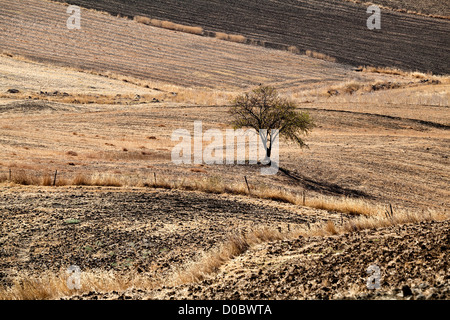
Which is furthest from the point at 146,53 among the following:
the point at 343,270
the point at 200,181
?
the point at 343,270

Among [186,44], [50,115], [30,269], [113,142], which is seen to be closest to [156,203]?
[30,269]

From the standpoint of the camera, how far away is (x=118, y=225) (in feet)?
55.1

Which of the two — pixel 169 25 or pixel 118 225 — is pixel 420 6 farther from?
pixel 118 225

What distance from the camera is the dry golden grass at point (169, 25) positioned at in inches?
3236

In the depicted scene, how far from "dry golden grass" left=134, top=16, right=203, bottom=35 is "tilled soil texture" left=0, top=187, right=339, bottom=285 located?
6381 cm

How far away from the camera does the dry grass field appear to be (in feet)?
33.5

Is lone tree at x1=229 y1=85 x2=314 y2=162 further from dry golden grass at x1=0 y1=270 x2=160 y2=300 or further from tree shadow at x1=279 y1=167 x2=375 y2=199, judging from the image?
dry golden grass at x1=0 y1=270 x2=160 y2=300

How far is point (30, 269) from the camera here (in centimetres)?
1319

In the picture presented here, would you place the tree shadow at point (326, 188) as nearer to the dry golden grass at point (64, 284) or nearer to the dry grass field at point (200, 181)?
the dry grass field at point (200, 181)

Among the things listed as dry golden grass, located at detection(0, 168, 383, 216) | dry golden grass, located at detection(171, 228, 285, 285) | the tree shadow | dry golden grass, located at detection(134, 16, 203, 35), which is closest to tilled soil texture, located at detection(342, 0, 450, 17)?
dry golden grass, located at detection(134, 16, 203, 35)

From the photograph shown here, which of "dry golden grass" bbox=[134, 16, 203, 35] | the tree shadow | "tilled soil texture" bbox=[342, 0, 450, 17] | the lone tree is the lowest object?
the tree shadow

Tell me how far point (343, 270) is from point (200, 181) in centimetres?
1441

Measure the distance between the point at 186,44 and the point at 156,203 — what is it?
193 ft

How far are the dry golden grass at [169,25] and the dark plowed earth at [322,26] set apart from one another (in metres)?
1.88
